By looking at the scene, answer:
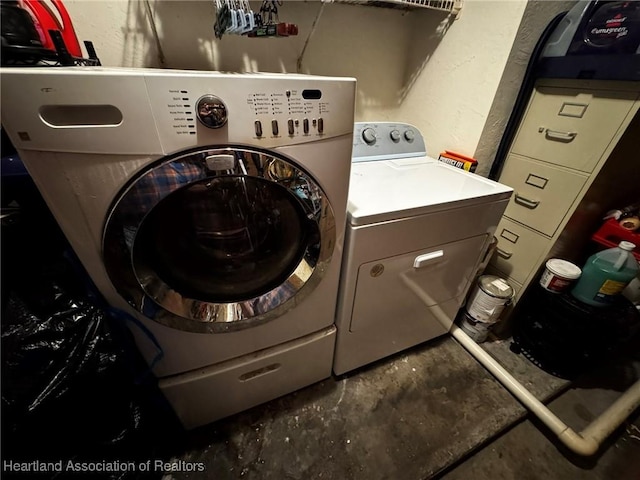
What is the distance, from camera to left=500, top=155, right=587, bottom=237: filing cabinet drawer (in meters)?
0.99

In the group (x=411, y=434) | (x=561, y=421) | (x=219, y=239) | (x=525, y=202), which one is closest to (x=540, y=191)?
(x=525, y=202)

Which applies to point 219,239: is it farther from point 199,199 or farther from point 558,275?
point 558,275

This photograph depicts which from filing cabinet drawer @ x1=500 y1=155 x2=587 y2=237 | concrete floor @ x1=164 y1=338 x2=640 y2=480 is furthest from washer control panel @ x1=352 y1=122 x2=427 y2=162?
concrete floor @ x1=164 y1=338 x2=640 y2=480

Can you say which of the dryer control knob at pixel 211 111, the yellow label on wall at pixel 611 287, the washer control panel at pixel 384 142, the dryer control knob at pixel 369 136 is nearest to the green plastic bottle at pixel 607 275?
the yellow label on wall at pixel 611 287

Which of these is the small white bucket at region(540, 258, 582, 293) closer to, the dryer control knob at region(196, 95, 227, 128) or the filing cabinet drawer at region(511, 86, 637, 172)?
the filing cabinet drawer at region(511, 86, 637, 172)

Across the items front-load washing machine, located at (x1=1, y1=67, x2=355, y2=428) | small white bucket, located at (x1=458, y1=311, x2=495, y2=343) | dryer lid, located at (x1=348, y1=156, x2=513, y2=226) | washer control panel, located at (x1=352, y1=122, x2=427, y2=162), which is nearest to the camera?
front-load washing machine, located at (x1=1, y1=67, x2=355, y2=428)

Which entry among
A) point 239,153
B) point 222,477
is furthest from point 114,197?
point 222,477

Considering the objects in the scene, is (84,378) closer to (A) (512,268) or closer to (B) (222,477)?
(B) (222,477)

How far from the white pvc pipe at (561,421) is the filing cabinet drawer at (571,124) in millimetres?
729

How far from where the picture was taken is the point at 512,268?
124 cm

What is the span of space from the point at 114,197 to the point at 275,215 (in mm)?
326

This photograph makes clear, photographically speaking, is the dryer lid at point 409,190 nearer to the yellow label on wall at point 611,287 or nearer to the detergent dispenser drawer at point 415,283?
the detergent dispenser drawer at point 415,283

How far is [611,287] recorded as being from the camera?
0.99 metres

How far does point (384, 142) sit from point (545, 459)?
1.32 metres
